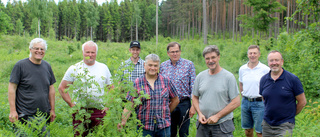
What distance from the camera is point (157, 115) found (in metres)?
3.17

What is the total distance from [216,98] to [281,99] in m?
1.07

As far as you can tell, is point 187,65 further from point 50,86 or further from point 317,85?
point 317,85

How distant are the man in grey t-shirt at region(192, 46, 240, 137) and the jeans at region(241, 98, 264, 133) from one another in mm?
1417

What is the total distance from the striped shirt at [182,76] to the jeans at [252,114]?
127cm

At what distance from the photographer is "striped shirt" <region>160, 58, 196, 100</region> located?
397cm

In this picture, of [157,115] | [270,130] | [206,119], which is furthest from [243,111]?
[157,115]

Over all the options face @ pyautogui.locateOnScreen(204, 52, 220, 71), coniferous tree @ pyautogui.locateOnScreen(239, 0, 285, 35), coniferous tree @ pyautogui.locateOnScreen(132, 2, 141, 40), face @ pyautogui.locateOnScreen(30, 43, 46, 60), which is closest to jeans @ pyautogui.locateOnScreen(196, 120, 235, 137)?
face @ pyautogui.locateOnScreen(204, 52, 220, 71)

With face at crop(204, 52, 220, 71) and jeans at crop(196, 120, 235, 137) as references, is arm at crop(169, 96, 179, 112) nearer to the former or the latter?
jeans at crop(196, 120, 235, 137)

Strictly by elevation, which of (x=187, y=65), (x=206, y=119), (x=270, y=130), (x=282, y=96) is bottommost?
(x=270, y=130)

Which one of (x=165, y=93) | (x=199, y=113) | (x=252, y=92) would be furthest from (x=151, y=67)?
(x=252, y=92)

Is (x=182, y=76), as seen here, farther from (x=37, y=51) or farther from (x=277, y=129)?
(x=37, y=51)

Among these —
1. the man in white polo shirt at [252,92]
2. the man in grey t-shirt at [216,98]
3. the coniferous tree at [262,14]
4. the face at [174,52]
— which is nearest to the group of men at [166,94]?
the man in grey t-shirt at [216,98]

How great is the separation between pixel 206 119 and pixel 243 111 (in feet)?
5.75

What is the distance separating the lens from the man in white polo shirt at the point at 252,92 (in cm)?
428
